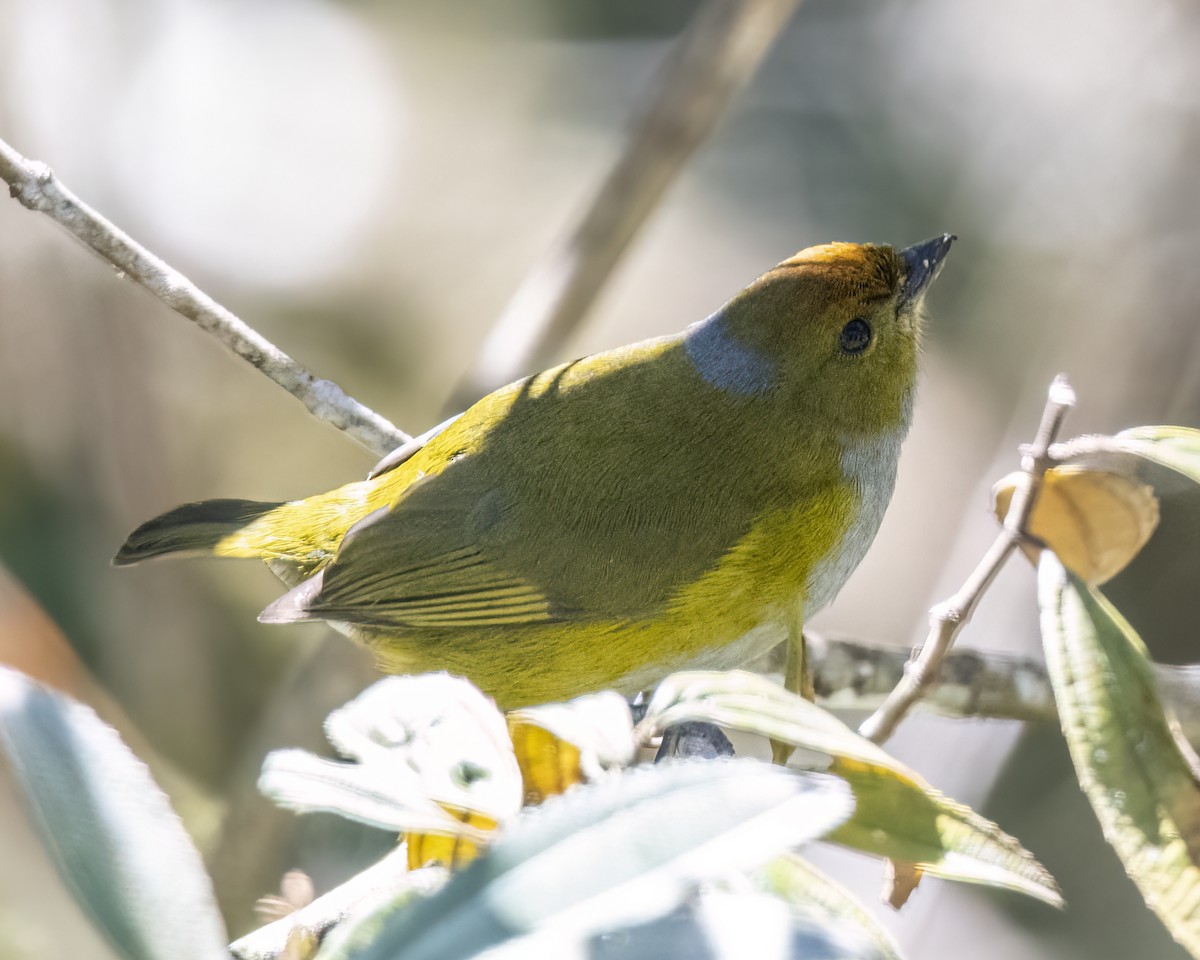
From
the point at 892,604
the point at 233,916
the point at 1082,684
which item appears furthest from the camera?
the point at 892,604

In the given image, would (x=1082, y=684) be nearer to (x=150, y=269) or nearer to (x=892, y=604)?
(x=150, y=269)

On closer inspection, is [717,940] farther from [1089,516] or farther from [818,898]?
[1089,516]

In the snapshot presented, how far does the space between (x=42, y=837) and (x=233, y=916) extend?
215 cm

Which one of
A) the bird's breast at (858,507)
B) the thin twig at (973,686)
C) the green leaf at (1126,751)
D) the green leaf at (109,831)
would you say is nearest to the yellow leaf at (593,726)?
the green leaf at (109,831)

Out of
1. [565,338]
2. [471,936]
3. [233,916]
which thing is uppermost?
[565,338]

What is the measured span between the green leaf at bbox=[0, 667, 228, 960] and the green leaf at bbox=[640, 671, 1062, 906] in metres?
0.38

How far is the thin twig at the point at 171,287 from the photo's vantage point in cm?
196

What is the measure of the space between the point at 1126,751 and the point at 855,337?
1.13 metres

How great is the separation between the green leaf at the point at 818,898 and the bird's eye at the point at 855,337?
1.45 m

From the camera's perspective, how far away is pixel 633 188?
3.14 m

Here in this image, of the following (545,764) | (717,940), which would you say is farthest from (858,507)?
(717,940)

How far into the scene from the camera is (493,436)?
7.27ft

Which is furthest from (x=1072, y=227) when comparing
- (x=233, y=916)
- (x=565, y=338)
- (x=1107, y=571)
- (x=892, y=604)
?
(x=233, y=916)

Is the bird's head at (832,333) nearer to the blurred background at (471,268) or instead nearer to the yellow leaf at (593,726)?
the blurred background at (471,268)
